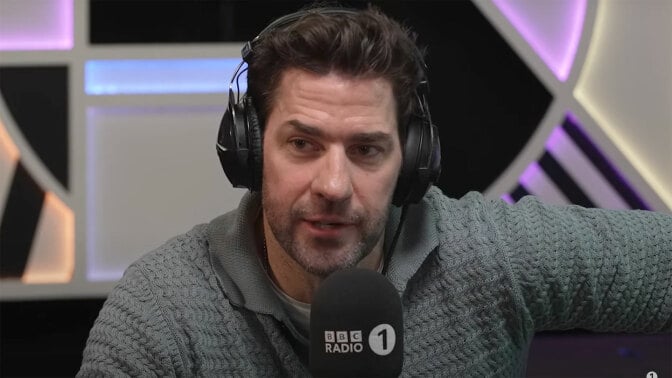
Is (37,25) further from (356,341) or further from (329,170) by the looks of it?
(356,341)

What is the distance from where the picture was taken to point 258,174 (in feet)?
4.14

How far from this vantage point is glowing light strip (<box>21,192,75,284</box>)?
7.56ft

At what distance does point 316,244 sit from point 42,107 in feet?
4.39

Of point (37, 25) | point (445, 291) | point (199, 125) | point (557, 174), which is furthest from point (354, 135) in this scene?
point (37, 25)

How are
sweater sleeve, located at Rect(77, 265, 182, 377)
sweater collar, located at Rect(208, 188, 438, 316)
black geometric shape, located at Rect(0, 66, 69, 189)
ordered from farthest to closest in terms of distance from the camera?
black geometric shape, located at Rect(0, 66, 69, 189) → sweater collar, located at Rect(208, 188, 438, 316) → sweater sleeve, located at Rect(77, 265, 182, 377)

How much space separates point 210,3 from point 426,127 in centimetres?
121

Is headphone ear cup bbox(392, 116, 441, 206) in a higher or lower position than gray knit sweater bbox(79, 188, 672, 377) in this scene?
higher

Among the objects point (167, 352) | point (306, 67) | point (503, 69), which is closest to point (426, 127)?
point (306, 67)

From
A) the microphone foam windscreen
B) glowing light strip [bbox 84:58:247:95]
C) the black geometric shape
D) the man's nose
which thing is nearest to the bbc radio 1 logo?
the microphone foam windscreen

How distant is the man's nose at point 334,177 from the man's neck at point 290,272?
0.16 m

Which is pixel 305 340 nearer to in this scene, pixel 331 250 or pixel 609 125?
pixel 331 250

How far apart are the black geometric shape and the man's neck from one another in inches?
44.2

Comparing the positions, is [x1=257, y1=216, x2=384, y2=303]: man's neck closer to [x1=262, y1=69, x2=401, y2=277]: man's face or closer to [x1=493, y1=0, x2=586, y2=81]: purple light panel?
[x1=262, y1=69, x2=401, y2=277]: man's face

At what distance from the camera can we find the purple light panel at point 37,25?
2293 millimetres
